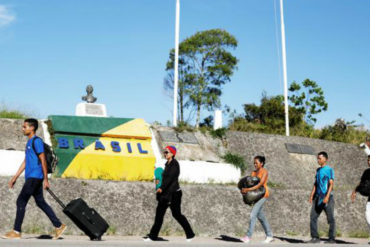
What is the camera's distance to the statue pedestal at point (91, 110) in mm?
15461

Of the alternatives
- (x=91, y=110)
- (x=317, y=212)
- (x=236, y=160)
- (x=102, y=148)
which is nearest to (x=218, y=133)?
(x=236, y=160)

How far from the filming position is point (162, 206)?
9859 mm

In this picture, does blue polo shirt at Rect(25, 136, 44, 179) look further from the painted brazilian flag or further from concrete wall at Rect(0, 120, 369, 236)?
the painted brazilian flag

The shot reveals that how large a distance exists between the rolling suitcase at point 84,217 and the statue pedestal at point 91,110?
6.26 metres

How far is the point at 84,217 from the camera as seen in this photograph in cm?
928

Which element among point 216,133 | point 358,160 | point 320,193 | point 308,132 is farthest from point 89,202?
point 308,132

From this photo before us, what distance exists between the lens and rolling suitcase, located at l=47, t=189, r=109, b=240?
919 cm

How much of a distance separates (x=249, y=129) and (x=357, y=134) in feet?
14.2

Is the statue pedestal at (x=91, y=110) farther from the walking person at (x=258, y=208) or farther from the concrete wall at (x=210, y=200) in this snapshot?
the walking person at (x=258, y=208)

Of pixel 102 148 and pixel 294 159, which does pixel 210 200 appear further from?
pixel 294 159

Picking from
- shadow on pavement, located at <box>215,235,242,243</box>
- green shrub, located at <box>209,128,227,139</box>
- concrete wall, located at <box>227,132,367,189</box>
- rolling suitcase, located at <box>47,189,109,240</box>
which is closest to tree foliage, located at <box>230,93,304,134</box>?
concrete wall, located at <box>227,132,367,189</box>

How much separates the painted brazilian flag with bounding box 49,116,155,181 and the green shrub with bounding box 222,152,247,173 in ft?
7.85

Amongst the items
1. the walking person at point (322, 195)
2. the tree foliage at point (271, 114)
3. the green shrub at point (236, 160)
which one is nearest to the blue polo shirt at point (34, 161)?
the walking person at point (322, 195)

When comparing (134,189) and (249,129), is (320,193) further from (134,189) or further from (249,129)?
(249,129)
